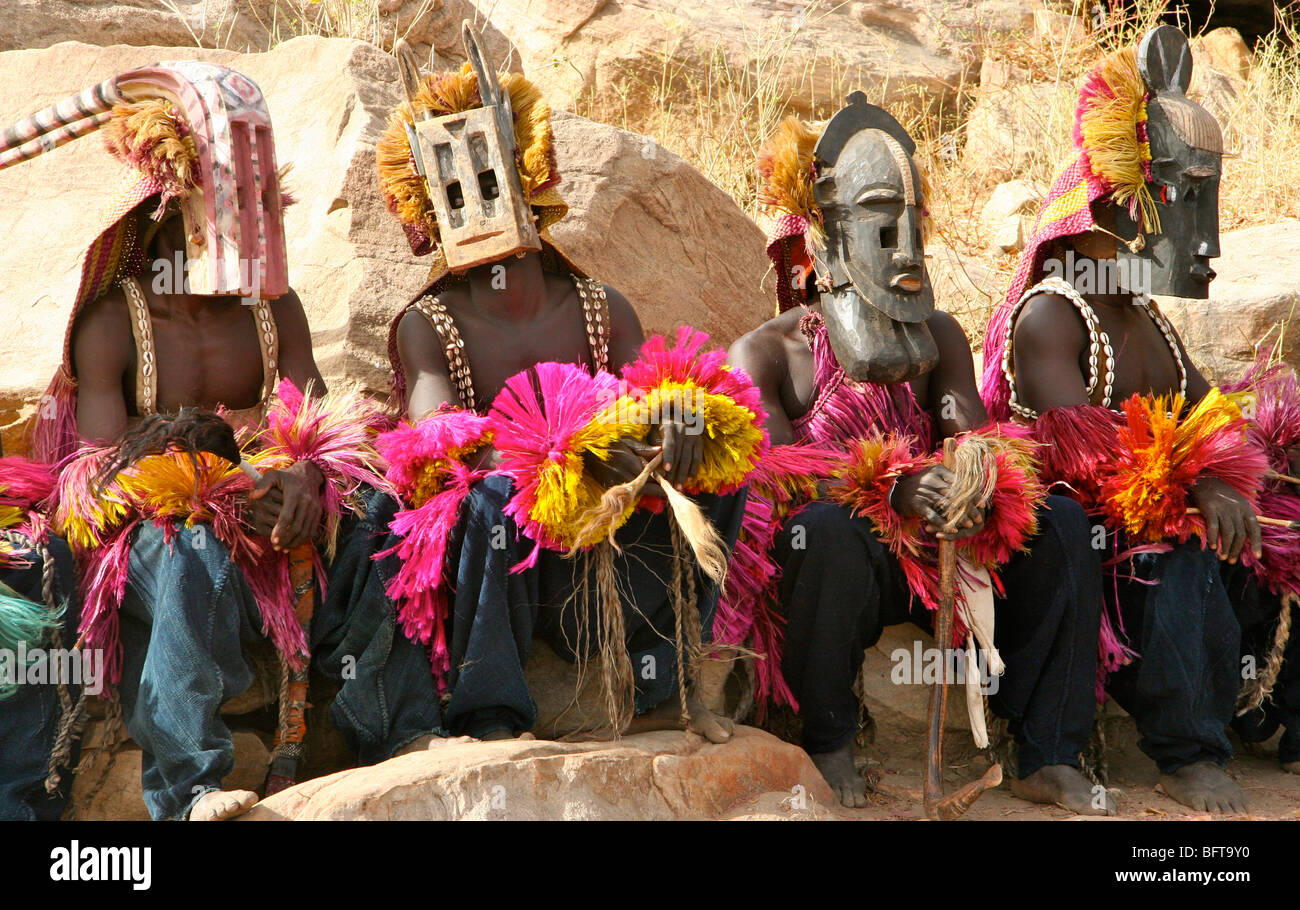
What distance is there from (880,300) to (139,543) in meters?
2.01

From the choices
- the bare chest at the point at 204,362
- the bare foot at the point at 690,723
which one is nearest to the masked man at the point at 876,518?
the bare foot at the point at 690,723

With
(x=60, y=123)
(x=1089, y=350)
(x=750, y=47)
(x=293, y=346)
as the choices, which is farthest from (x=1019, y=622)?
(x=750, y=47)

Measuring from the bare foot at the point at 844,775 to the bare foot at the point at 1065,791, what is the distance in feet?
1.42

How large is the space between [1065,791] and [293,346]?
2.42 meters

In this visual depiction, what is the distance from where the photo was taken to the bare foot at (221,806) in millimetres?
3006

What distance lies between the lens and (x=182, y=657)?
3.23m

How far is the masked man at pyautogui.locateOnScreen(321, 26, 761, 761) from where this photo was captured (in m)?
3.36

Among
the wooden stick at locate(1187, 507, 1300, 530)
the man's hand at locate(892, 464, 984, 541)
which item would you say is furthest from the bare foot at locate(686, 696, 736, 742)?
the wooden stick at locate(1187, 507, 1300, 530)

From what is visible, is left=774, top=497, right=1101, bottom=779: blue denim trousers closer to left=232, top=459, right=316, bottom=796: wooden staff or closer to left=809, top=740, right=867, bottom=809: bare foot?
left=809, top=740, right=867, bottom=809: bare foot

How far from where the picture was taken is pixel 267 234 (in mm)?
3812

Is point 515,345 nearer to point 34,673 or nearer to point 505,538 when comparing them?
point 505,538

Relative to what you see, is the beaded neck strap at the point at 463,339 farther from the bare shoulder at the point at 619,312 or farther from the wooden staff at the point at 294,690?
the wooden staff at the point at 294,690

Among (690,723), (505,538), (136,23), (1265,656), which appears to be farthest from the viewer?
(136,23)

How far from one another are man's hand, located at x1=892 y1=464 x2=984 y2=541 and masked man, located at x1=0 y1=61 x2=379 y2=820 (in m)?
1.44
